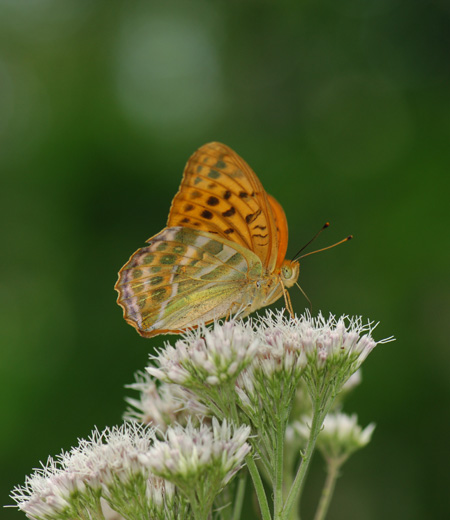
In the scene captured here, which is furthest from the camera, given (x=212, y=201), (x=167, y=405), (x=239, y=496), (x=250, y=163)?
(x=250, y=163)

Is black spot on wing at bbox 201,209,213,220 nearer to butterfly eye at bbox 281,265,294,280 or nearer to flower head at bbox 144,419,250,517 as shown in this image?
butterfly eye at bbox 281,265,294,280

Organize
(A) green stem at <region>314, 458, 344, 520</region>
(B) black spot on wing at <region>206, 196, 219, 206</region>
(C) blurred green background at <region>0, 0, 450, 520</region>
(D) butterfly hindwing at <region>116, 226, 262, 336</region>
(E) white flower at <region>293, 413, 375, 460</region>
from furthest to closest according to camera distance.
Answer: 1. (C) blurred green background at <region>0, 0, 450, 520</region>
2. (E) white flower at <region>293, 413, 375, 460</region>
3. (B) black spot on wing at <region>206, 196, 219, 206</region>
4. (D) butterfly hindwing at <region>116, 226, 262, 336</region>
5. (A) green stem at <region>314, 458, 344, 520</region>

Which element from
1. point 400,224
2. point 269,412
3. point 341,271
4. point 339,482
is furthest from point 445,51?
point 269,412

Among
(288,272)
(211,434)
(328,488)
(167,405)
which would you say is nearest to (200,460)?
(211,434)

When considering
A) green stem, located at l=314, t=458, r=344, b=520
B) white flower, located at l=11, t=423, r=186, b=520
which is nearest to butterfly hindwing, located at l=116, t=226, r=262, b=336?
white flower, located at l=11, t=423, r=186, b=520

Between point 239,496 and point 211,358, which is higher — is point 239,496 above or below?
below

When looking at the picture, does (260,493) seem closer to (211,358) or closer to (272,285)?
(211,358)

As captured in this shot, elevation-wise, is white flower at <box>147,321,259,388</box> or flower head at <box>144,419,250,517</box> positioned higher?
white flower at <box>147,321,259,388</box>
